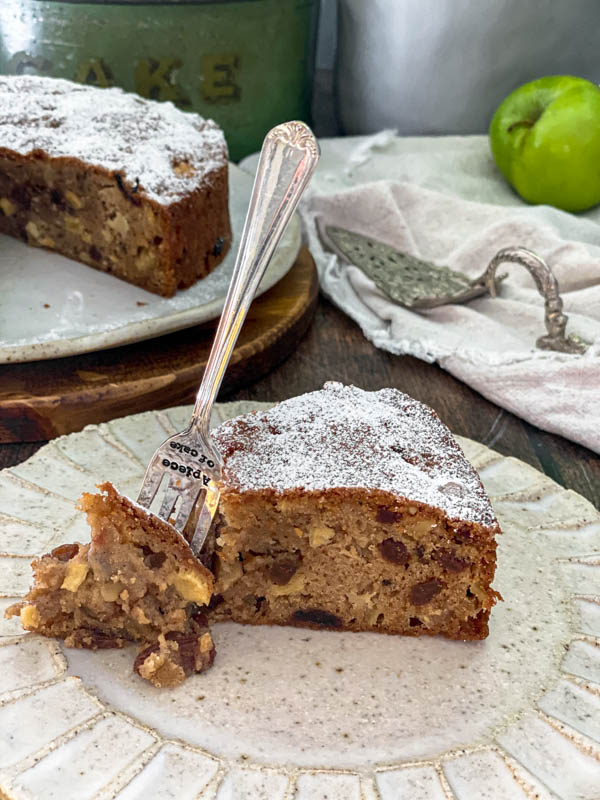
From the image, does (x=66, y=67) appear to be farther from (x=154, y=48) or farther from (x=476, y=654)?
(x=476, y=654)

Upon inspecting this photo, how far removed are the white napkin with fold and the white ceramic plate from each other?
0.34 m

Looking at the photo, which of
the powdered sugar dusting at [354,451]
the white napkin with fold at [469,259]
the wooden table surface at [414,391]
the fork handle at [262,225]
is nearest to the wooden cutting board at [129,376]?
the wooden table surface at [414,391]

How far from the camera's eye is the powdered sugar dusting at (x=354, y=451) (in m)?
2.00

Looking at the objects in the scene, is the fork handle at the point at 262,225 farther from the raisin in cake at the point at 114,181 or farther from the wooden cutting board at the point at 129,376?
the raisin in cake at the point at 114,181

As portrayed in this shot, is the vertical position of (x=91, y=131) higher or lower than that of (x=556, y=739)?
higher

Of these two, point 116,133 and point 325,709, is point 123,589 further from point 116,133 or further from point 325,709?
point 116,133

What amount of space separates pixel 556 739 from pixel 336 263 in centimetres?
227

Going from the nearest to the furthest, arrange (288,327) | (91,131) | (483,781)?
(483,781), (288,327), (91,131)

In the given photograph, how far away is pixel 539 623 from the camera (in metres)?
2.07

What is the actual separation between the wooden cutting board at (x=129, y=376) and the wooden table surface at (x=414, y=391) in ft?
0.22

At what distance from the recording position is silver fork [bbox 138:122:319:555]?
2033 mm

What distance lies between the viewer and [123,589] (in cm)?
195

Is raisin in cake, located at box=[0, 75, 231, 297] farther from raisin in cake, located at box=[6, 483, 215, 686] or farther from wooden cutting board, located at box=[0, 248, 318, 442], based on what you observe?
raisin in cake, located at box=[6, 483, 215, 686]

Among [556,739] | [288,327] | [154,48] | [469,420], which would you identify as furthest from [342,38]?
[556,739]
